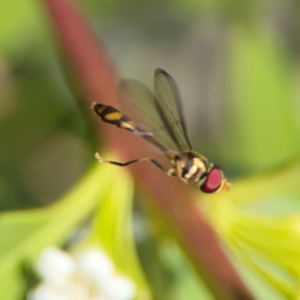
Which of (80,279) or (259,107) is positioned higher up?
(80,279)

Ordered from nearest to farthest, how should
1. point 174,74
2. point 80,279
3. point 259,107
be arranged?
point 80,279 → point 259,107 → point 174,74

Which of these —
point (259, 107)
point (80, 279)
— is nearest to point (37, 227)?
point (80, 279)

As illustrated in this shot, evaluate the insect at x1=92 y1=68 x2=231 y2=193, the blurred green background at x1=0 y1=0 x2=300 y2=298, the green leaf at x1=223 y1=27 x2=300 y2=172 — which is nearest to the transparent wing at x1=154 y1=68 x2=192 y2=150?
the insect at x1=92 y1=68 x2=231 y2=193

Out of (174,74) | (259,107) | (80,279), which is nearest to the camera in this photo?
(80,279)

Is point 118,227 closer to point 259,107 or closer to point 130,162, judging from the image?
point 130,162

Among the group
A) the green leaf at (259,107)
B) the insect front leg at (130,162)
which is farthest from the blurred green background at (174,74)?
the insect front leg at (130,162)

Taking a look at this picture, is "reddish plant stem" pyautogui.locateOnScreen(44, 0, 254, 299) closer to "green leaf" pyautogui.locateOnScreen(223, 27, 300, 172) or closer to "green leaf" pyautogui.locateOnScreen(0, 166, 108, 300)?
"green leaf" pyautogui.locateOnScreen(0, 166, 108, 300)

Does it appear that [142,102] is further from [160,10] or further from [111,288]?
[160,10]
